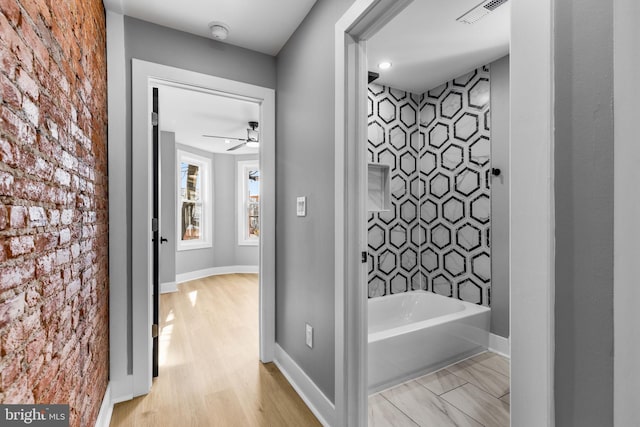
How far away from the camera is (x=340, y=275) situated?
1.55 m

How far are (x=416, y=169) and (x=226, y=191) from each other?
3.98 meters

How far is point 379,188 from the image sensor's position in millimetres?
3105

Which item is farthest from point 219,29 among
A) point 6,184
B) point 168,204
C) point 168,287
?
point 168,287

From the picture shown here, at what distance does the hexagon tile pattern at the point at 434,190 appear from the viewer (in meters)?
2.85

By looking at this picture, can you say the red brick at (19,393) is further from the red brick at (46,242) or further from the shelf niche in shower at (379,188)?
the shelf niche in shower at (379,188)

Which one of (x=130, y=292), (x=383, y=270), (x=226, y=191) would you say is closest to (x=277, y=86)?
(x=130, y=292)

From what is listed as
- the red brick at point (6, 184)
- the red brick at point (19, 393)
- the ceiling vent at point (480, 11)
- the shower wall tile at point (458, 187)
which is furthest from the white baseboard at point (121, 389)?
the ceiling vent at point (480, 11)

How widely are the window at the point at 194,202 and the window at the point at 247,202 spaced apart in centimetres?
58

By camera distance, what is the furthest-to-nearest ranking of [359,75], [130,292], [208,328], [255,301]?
[255,301]
[208,328]
[130,292]
[359,75]

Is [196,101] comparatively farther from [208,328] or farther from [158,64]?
[208,328]

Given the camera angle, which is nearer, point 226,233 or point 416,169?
point 416,169

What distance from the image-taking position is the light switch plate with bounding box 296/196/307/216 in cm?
196

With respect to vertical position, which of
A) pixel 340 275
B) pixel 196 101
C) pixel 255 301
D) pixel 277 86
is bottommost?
pixel 255 301

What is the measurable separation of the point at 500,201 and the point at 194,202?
16.3ft
